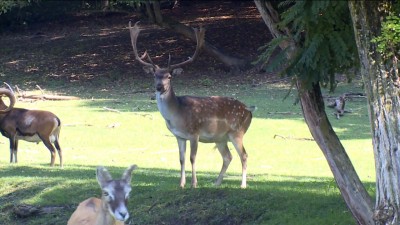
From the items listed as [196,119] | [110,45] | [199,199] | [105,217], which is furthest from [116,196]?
[110,45]

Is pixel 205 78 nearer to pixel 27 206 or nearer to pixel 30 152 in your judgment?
pixel 30 152

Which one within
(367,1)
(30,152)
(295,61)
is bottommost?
(30,152)

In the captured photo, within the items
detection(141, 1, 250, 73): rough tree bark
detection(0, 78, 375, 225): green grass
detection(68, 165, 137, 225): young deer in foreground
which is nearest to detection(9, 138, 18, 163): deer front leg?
detection(0, 78, 375, 225): green grass

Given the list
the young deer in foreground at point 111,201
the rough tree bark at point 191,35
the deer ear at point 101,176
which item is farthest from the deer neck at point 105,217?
the rough tree bark at point 191,35

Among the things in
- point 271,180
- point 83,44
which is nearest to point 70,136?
point 271,180

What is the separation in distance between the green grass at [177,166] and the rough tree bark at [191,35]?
3580mm

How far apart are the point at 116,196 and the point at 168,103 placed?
553 cm

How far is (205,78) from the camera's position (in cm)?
3281

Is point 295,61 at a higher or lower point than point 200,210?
higher

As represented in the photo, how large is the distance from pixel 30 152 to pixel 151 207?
828 cm

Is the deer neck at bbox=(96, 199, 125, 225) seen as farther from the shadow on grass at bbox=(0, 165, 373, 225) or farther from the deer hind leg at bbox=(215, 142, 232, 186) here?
the deer hind leg at bbox=(215, 142, 232, 186)

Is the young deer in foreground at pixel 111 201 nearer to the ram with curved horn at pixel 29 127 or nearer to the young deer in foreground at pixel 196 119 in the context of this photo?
the young deer in foreground at pixel 196 119

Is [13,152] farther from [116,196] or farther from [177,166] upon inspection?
[116,196]

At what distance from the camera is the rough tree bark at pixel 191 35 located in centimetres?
3403
